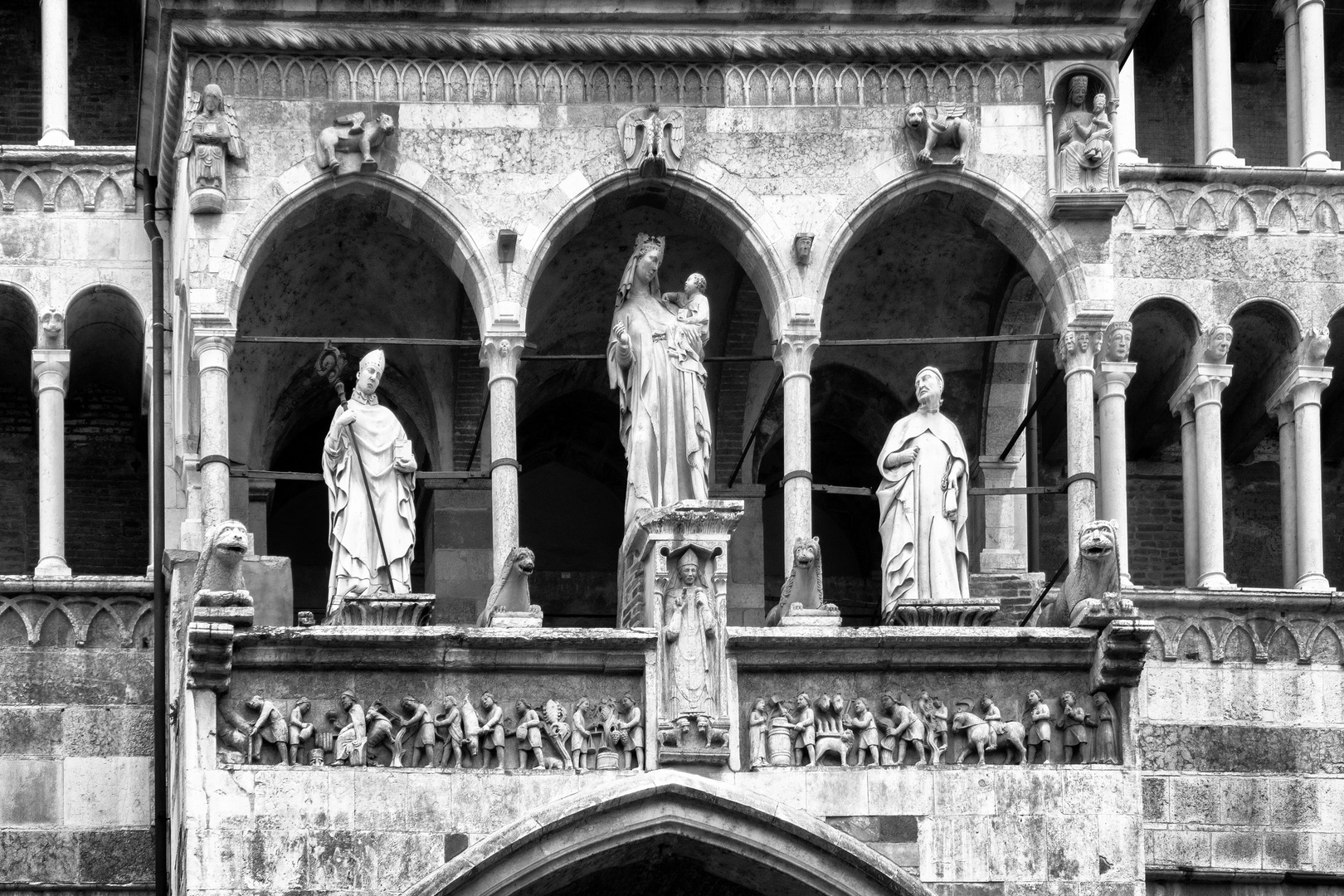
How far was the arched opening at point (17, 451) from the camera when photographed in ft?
123

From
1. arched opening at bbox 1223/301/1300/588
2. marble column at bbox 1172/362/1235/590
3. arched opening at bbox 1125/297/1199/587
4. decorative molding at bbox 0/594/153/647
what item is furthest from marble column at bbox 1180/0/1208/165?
decorative molding at bbox 0/594/153/647

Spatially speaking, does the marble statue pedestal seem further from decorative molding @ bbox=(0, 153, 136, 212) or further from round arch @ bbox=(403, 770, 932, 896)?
decorative molding @ bbox=(0, 153, 136, 212)

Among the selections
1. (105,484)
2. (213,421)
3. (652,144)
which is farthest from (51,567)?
(652,144)

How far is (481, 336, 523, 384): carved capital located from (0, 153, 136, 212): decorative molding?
446cm

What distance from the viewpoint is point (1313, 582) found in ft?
121

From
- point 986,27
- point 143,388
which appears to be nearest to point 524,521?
point 143,388

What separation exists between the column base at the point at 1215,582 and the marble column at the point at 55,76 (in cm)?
952

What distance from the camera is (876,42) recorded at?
34.4 m

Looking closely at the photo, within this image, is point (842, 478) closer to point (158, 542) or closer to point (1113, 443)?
point (1113, 443)

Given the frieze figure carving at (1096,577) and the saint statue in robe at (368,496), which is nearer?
the frieze figure carving at (1096,577)

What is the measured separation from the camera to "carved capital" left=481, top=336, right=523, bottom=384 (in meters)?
33.8

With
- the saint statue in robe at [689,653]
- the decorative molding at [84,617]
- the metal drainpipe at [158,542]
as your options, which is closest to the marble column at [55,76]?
the metal drainpipe at [158,542]

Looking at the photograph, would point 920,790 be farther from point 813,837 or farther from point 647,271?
point 647,271

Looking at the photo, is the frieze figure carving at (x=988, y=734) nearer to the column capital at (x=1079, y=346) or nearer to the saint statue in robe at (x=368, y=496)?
the column capital at (x=1079, y=346)
